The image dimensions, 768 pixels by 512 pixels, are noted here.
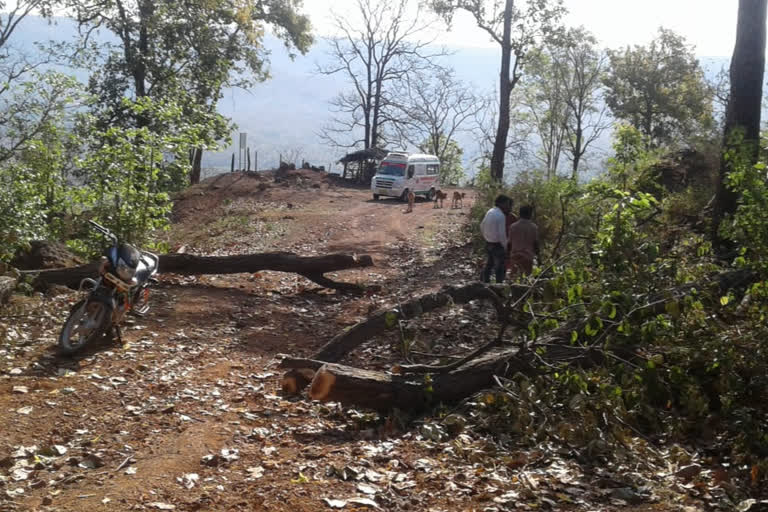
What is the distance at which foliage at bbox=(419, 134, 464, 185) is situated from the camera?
6619cm

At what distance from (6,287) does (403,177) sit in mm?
25781

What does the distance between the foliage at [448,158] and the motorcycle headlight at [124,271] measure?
2318 inches

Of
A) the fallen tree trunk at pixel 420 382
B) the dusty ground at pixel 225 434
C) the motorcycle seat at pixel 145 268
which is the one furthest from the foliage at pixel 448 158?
the fallen tree trunk at pixel 420 382

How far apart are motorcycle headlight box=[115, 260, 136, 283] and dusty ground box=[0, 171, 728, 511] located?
831 mm

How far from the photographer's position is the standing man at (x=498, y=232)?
1062 centimetres

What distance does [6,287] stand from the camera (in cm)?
831

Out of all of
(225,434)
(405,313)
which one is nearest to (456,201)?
(405,313)

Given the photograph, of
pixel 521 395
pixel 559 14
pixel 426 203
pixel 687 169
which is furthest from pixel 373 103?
pixel 521 395

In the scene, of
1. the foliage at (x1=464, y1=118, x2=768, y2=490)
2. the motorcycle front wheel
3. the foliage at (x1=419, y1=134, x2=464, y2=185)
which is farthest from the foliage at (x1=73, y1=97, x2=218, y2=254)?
the foliage at (x1=419, y1=134, x2=464, y2=185)

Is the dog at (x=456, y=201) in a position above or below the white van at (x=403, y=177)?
below

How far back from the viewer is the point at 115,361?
7.17 m

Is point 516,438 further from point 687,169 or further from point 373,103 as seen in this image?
point 373,103

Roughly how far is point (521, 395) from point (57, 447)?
3.57 m

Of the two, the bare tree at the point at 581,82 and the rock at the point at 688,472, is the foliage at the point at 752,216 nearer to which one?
the rock at the point at 688,472
